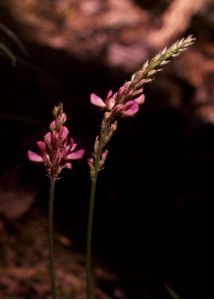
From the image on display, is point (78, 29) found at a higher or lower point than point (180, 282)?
higher

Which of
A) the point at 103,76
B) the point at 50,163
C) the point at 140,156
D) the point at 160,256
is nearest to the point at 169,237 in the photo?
the point at 160,256

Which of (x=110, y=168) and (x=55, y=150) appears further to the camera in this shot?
(x=110, y=168)

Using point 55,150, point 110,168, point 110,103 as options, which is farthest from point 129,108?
point 110,168

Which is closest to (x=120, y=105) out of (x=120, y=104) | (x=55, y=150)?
(x=120, y=104)

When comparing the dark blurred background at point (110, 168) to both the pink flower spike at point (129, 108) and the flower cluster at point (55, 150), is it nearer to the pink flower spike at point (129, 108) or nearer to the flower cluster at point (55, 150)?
the flower cluster at point (55, 150)

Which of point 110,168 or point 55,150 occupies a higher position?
point 110,168

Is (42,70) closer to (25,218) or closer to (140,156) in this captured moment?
(140,156)

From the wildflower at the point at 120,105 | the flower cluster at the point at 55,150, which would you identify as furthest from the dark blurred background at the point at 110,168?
the wildflower at the point at 120,105

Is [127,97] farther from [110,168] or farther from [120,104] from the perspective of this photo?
[110,168]
